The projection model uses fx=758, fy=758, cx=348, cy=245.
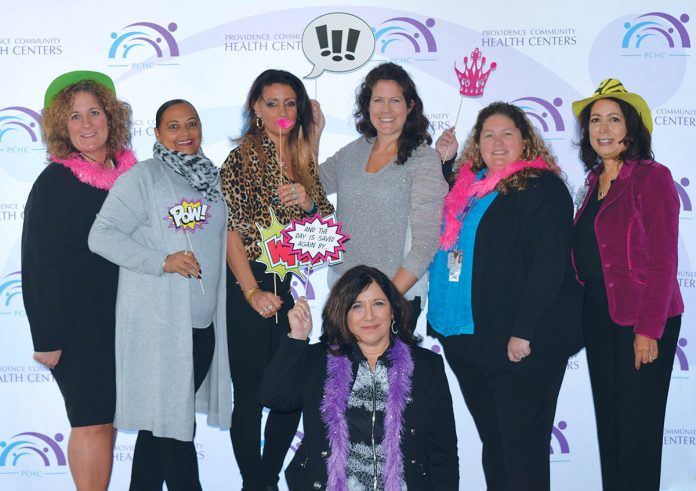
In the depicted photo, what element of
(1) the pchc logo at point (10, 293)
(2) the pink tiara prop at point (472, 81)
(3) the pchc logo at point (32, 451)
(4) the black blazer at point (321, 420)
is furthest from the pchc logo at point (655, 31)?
(3) the pchc logo at point (32, 451)

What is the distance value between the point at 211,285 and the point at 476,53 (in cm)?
157

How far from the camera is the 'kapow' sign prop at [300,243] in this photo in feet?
8.27

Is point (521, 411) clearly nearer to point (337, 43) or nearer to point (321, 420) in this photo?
point (321, 420)

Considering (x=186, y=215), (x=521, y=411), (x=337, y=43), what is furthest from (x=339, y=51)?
(x=521, y=411)

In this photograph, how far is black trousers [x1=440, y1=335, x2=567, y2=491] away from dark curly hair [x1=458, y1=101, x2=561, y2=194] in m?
0.56

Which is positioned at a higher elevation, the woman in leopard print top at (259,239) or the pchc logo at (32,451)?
the woman in leopard print top at (259,239)

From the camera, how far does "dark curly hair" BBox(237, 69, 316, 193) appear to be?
9.23ft

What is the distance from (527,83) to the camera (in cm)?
350

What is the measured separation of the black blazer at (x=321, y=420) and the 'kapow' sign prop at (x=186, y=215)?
63 centimetres

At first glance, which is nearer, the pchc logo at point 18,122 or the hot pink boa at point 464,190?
the hot pink boa at point 464,190

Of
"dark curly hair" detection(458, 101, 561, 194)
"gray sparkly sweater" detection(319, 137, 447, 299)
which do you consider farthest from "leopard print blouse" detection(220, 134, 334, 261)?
"dark curly hair" detection(458, 101, 561, 194)

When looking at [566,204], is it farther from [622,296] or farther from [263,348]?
Result: [263,348]

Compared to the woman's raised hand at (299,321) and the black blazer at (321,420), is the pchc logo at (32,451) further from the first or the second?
the woman's raised hand at (299,321)

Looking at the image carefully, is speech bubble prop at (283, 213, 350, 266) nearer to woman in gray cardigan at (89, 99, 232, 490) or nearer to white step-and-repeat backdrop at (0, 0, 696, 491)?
woman in gray cardigan at (89, 99, 232, 490)
